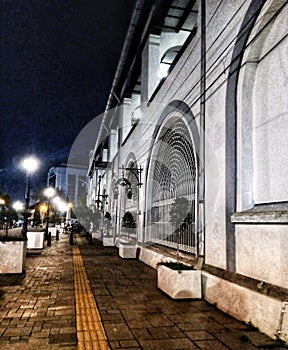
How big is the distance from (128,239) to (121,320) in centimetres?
1214

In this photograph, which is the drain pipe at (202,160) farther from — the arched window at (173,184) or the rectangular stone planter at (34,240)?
the rectangular stone planter at (34,240)

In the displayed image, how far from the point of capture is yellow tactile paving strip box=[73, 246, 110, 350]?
167 inches

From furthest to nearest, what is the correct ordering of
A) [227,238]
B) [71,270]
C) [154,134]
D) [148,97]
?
1. [148,97]
2. [154,134]
3. [71,270]
4. [227,238]

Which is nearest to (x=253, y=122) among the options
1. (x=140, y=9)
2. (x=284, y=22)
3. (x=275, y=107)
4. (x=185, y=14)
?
(x=275, y=107)

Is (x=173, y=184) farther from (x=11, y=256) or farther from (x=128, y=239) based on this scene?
(x=128, y=239)

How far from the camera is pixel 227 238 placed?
6375 millimetres

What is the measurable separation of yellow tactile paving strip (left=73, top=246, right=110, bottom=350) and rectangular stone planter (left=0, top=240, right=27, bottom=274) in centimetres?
235

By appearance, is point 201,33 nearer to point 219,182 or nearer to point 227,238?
point 219,182

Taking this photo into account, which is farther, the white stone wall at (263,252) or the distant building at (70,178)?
the distant building at (70,178)

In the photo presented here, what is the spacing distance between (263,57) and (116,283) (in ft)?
20.3

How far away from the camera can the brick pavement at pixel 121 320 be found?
4316 millimetres

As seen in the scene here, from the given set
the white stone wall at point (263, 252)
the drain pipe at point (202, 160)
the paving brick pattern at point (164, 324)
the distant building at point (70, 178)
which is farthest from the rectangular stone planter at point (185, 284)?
the distant building at point (70, 178)

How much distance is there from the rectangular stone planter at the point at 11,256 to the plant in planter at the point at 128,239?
5.29 m

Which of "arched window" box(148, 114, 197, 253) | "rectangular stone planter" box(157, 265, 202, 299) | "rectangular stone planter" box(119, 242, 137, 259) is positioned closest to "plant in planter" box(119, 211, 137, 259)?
"rectangular stone planter" box(119, 242, 137, 259)
